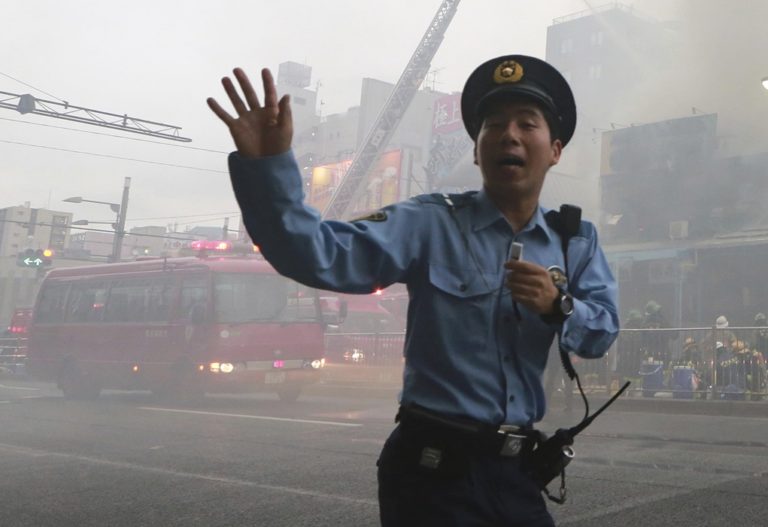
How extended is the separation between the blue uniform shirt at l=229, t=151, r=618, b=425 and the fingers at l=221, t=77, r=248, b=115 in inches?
9.5

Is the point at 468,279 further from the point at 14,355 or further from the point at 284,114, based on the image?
the point at 14,355

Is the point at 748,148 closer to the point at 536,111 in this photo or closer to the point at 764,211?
the point at 764,211

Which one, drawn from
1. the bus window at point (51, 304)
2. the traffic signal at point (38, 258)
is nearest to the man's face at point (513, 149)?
the bus window at point (51, 304)

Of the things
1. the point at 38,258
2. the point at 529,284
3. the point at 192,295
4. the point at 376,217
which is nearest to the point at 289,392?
the point at 192,295

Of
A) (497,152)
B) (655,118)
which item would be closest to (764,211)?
(655,118)

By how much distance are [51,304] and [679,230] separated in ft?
65.3

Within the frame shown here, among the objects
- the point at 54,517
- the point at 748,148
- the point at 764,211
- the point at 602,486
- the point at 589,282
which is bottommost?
the point at 54,517

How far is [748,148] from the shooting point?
106 ft

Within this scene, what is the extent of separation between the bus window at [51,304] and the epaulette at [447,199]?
17.9 meters

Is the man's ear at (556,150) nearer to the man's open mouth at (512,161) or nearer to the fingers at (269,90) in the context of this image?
the man's open mouth at (512,161)

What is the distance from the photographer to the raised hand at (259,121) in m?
1.76

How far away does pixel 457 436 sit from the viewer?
1934 millimetres

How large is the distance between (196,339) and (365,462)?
813 cm

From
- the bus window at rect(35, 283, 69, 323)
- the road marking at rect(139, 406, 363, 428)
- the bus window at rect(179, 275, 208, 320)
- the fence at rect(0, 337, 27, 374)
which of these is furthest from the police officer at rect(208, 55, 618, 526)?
the fence at rect(0, 337, 27, 374)
